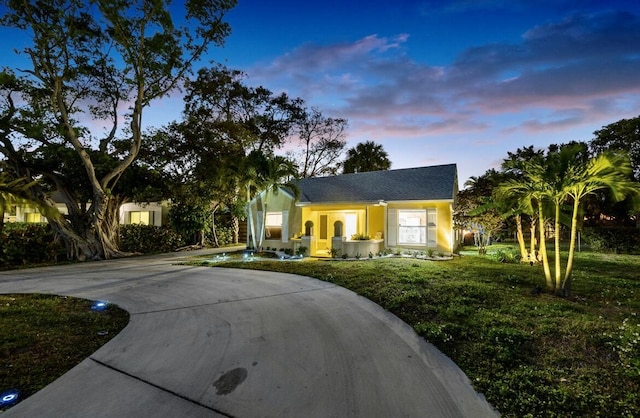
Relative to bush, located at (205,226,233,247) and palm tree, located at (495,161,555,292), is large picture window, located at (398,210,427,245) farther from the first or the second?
bush, located at (205,226,233,247)

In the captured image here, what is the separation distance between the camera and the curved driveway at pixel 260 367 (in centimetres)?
270

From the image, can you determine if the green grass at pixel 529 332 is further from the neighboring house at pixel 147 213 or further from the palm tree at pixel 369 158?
the palm tree at pixel 369 158

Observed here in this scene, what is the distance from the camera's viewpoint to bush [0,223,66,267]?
11.4 metres

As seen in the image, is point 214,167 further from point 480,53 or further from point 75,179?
point 480,53

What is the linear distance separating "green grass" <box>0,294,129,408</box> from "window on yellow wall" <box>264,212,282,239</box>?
10.4 metres

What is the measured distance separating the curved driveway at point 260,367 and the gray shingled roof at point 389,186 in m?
8.95

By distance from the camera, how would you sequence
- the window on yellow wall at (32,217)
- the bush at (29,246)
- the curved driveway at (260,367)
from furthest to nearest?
the window on yellow wall at (32,217) < the bush at (29,246) < the curved driveway at (260,367)

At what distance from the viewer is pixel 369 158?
93.4 feet

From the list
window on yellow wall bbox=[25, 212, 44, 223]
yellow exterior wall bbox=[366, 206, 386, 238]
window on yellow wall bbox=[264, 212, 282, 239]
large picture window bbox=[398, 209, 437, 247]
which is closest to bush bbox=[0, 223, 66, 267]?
window on yellow wall bbox=[264, 212, 282, 239]

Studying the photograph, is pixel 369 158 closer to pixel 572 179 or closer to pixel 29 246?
pixel 572 179

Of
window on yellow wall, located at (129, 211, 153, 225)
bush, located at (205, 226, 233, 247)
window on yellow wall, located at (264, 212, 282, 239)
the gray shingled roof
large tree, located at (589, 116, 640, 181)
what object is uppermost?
large tree, located at (589, 116, 640, 181)

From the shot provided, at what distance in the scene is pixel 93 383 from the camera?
121 inches

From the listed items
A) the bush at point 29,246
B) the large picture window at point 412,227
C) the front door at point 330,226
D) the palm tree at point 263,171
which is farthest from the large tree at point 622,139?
the bush at point 29,246

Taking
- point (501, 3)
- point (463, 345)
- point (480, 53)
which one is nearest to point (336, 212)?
point (480, 53)
